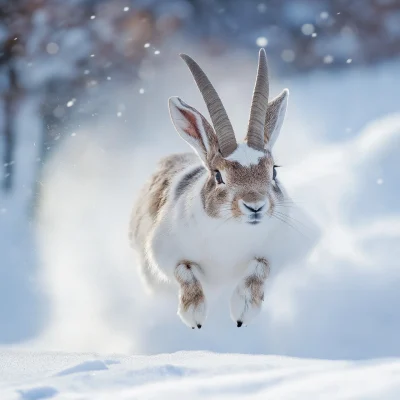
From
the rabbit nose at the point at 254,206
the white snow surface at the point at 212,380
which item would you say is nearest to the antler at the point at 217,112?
the rabbit nose at the point at 254,206

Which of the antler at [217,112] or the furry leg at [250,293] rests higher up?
the antler at [217,112]

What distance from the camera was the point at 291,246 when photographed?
18.5ft

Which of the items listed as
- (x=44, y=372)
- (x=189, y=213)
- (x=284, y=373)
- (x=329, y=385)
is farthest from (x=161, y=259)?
(x=329, y=385)

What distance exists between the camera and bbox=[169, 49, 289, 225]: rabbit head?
4887 millimetres

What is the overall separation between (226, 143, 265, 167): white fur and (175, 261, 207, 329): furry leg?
89cm

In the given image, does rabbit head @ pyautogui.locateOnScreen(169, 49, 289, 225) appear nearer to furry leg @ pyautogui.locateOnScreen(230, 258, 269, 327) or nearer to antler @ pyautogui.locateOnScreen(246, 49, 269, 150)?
antler @ pyautogui.locateOnScreen(246, 49, 269, 150)

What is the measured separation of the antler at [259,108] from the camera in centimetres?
522

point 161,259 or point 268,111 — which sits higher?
point 268,111

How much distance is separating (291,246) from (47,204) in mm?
6665

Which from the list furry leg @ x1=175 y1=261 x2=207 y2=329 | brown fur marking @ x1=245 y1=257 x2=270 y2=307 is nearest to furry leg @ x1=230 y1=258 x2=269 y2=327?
brown fur marking @ x1=245 y1=257 x2=270 y2=307

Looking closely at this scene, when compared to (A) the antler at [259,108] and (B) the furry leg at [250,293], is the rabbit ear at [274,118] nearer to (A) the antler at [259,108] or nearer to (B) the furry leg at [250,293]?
(A) the antler at [259,108]

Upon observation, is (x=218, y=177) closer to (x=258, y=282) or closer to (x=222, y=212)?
(x=222, y=212)

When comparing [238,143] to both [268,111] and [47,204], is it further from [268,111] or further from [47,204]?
[47,204]

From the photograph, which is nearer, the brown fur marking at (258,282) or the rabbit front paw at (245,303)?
the rabbit front paw at (245,303)
